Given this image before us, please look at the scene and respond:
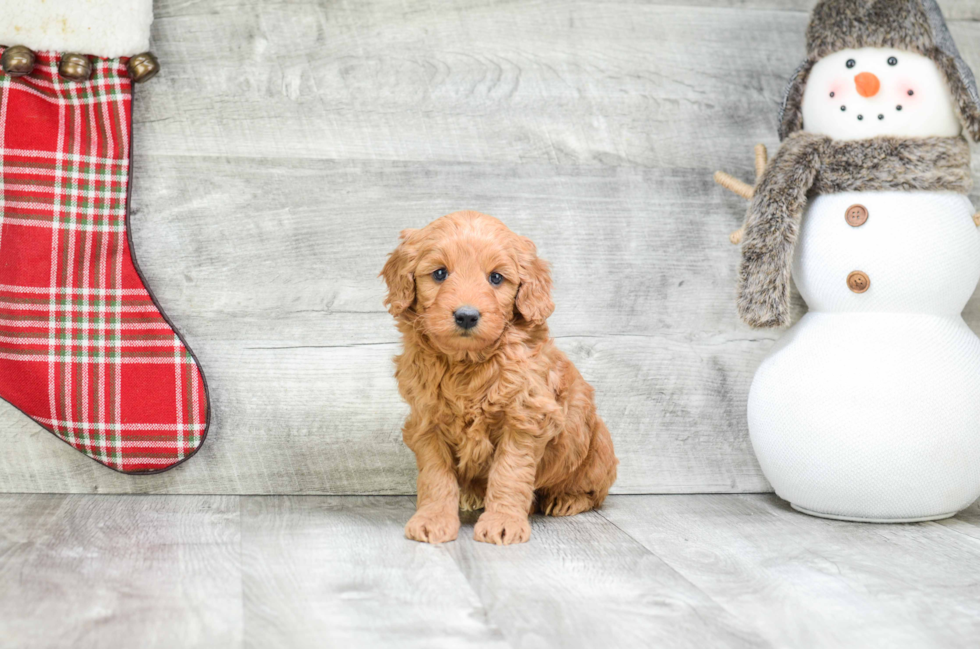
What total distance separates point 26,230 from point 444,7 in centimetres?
100

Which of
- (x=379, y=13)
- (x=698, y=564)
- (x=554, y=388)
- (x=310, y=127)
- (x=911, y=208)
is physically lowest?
(x=698, y=564)

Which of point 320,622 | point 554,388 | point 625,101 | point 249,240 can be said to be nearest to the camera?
point 320,622

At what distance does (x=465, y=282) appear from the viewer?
4.87 ft

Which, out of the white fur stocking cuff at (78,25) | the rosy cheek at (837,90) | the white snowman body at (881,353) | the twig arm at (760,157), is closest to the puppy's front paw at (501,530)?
the white snowman body at (881,353)

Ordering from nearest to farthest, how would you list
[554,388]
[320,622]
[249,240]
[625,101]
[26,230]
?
[320,622]
[554,388]
[26,230]
[249,240]
[625,101]

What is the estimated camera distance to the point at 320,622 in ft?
3.77

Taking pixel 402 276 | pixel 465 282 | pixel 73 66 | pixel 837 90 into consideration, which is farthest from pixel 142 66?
pixel 837 90

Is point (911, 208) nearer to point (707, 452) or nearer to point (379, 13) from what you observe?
point (707, 452)

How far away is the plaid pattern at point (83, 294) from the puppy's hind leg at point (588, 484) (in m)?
0.75

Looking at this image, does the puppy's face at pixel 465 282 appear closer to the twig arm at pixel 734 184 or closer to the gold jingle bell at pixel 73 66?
the twig arm at pixel 734 184

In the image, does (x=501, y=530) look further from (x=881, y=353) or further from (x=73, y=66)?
(x=73, y=66)

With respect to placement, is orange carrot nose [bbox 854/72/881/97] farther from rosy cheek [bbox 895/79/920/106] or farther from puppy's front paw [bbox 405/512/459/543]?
puppy's front paw [bbox 405/512/459/543]

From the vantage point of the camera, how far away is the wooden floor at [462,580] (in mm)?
1125

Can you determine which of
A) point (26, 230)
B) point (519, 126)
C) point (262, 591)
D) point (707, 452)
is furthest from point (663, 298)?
point (26, 230)
